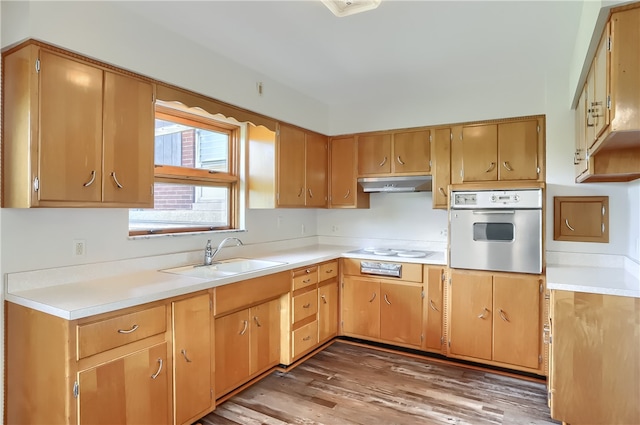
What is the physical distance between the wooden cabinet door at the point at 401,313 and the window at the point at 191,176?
1629mm

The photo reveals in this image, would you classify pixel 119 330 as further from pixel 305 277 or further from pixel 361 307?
pixel 361 307

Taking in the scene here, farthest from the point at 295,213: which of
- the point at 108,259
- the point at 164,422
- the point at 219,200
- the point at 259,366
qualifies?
the point at 164,422

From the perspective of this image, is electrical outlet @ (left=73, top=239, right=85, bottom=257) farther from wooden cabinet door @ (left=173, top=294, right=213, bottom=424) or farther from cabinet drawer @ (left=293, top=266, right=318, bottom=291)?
cabinet drawer @ (left=293, top=266, right=318, bottom=291)

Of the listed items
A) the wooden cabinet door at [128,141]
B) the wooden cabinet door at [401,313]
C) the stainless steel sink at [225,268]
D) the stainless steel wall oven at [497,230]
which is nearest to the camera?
the wooden cabinet door at [128,141]

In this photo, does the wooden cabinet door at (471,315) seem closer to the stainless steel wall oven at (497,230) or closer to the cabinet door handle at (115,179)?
the stainless steel wall oven at (497,230)

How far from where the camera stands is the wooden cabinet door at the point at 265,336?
9.18 ft

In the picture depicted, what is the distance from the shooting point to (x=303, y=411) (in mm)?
2494

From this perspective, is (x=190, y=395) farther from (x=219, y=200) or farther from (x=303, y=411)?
(x=219, y=200)

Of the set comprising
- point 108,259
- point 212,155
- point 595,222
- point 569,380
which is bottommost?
point 569,380

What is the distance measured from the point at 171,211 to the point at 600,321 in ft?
9.88

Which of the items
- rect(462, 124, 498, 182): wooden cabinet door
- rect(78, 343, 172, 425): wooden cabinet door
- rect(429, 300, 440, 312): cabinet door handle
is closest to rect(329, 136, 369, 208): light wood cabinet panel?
rect(462, 124, 498, 182): wooden cabinet door

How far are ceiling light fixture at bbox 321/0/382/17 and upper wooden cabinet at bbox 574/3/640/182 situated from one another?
1.13m

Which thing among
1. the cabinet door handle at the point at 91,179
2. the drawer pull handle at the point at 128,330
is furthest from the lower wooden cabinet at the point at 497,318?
the cabinet door handle at the point at 91,179

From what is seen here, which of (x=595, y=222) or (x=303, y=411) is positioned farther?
(x=595, y=222)
